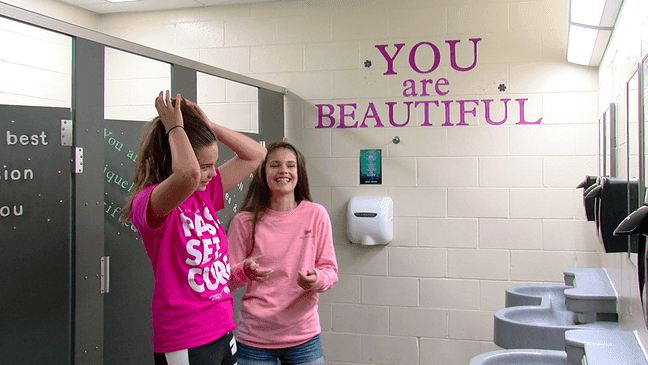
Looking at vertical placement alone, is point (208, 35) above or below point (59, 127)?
above

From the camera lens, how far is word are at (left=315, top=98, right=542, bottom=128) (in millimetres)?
3438

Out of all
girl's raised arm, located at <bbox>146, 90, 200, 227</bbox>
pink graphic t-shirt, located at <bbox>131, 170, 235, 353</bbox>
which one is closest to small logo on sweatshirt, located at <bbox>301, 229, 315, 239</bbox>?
pink graphic t-shirt, located at <bbox>131, 170, 235, 353</bbox>

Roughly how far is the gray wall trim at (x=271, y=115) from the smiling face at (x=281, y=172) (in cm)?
124

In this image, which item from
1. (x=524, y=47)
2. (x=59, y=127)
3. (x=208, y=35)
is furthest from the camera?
(x=208, y=35)

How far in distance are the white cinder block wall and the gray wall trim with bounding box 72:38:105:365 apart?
5.81ft

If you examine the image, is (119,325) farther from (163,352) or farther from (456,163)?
(456,163)

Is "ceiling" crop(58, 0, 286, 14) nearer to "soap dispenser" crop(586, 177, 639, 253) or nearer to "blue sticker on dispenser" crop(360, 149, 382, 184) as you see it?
"blue sticker on dispenser" crop(360, 149, 382, 184)

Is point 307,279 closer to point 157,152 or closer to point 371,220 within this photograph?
point 157,152

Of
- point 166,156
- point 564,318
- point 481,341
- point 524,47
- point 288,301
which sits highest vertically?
point 524,47

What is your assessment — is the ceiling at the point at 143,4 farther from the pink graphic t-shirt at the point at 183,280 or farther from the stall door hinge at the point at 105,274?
the pink graphic t-shirt at the point at 183,280

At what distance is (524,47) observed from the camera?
340 centimetres

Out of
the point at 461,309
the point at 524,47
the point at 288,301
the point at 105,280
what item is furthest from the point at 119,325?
the point at 524,47

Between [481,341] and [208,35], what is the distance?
2.58 metres

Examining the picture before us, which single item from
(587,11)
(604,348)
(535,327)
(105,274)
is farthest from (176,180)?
(587,11)
